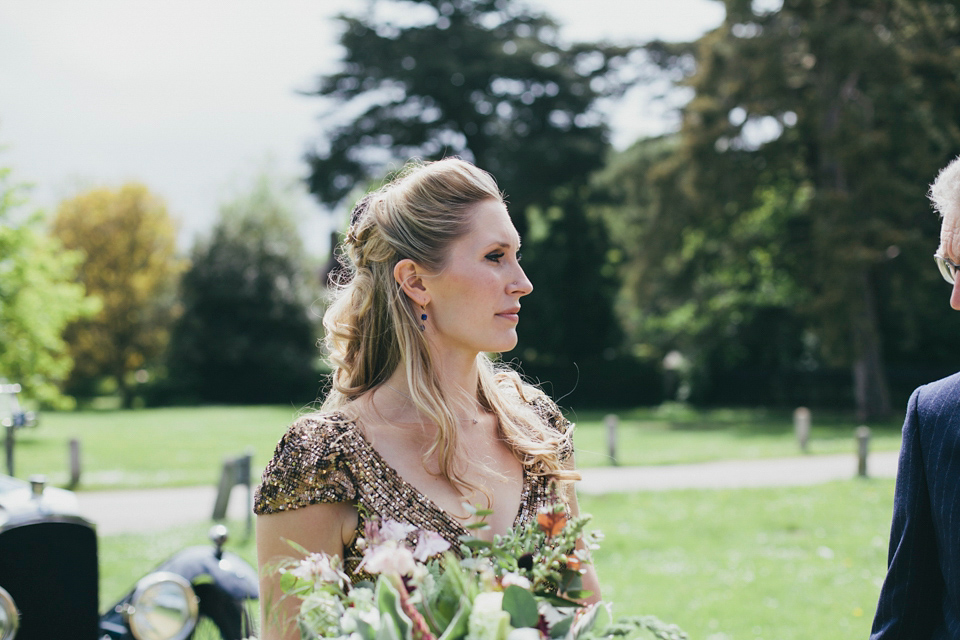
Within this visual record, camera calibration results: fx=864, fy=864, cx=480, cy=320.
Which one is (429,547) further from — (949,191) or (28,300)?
(28,300)

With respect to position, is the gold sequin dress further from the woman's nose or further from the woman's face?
the woman's nose

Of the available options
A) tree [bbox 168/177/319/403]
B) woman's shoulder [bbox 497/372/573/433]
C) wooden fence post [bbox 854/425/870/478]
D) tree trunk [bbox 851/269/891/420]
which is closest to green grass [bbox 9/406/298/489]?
tree [bbox 168/177/319/403]

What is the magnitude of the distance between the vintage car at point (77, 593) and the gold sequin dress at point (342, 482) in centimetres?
139

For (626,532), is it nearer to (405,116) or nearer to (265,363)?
(405,116)

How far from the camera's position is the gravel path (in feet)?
37.5

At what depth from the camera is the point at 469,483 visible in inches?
93.8

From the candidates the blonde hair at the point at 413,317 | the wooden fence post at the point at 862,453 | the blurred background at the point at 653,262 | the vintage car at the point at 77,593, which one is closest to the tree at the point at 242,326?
the blurred background at the point at 653,262

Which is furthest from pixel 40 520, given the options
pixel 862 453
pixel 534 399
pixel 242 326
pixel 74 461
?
pixel 242 326

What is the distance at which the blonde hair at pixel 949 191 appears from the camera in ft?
7.27

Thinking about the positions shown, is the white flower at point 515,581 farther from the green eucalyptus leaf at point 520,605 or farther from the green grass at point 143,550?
the green grass at point 143,550

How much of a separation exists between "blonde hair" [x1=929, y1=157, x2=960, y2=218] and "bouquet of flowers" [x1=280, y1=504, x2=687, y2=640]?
1.30 m

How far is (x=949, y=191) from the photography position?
224cm

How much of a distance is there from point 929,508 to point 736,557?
22.6ft

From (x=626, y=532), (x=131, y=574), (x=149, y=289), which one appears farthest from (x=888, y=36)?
(x=149, y=289)
